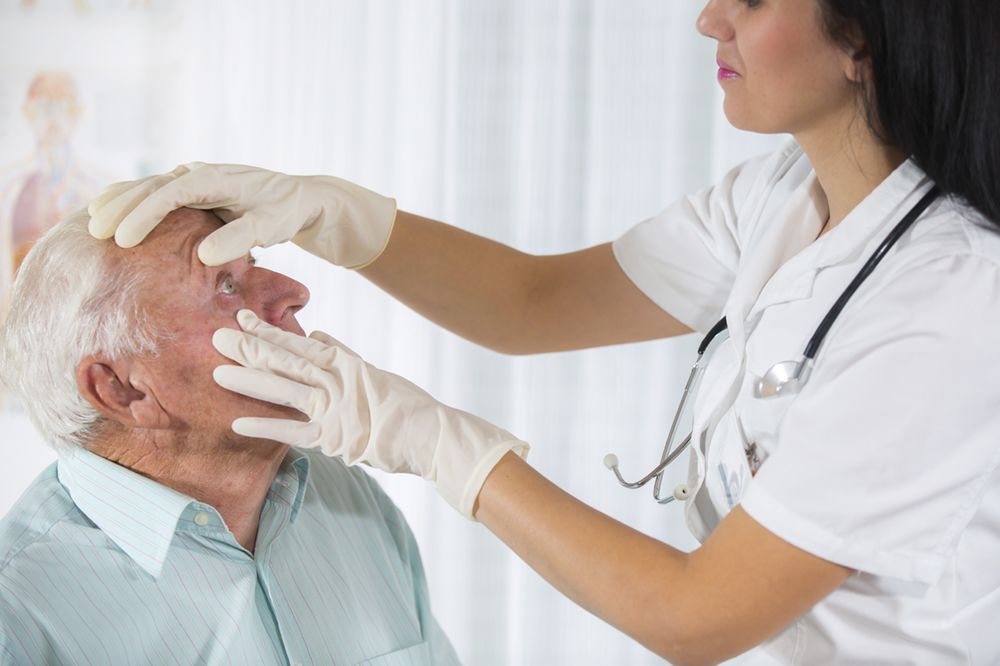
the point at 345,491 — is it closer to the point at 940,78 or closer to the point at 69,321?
the point at 69,321

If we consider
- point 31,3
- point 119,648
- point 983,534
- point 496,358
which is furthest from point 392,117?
point 983,534

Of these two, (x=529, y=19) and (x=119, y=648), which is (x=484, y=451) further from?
(x=529, y=19)

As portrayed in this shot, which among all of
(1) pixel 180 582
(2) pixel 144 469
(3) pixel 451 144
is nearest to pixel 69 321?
(2) pixel 144 469

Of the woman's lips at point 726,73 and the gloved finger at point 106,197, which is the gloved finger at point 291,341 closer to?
the gloved finger at point 106,197

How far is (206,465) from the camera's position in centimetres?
130

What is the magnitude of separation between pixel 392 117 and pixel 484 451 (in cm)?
134

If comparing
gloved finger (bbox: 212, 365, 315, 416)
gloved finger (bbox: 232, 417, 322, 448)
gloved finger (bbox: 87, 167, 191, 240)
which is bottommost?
gloved finger (bbox: 232, 417, 322, 448)

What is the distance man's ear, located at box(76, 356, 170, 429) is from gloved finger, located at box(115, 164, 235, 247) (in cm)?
16

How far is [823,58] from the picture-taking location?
3.63 feet

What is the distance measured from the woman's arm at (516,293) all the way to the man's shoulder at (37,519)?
1.83ft

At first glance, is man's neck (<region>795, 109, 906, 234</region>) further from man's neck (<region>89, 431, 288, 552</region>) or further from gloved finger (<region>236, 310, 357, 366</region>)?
man's neck (<region>89, 431, 288, 552</region>)

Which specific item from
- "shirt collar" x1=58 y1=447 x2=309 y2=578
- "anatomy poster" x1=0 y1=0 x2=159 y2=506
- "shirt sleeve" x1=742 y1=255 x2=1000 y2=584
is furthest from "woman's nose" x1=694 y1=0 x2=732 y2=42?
"anatomy poster" x1=0 y1=0 x2=159 y2=506

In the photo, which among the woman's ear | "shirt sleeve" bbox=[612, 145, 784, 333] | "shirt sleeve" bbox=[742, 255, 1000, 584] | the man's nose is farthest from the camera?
"shirt sleeve" bbox=[612, 145, 784, 333]

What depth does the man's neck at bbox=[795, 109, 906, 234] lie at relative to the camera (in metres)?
1.17
